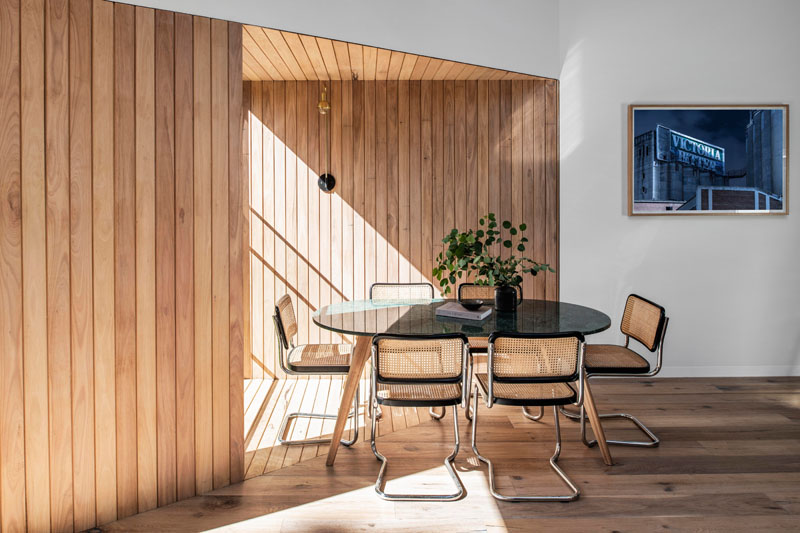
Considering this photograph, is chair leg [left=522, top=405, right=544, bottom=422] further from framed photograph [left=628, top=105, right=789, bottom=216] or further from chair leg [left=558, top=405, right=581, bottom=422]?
framed photograph [left=628, top=105, right=789, bottom=216]

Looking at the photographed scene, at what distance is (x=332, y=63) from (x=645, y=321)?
9.62ft

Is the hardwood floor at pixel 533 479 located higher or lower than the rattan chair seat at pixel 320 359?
lower

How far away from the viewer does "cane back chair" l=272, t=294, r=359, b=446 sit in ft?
9.64

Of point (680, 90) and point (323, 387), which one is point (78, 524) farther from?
point (680, 90)

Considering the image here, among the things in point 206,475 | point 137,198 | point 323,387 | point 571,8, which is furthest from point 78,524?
point 571,8

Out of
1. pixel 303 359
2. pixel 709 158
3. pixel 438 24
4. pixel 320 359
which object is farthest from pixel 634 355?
pixel 438 24

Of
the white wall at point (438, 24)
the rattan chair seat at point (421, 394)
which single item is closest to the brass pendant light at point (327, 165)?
the white wall at point (438, 24)

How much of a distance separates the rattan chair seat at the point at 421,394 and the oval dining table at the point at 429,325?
27 cm

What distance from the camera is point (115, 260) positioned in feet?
7.39

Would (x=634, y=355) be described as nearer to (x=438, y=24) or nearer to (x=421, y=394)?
(x=421, y=394)

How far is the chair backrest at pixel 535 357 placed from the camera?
7.75ft

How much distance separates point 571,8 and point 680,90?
117 cm

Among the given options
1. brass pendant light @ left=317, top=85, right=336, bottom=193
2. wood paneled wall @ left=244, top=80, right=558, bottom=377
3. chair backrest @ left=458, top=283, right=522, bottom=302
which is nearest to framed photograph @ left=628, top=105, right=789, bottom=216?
wood paneled wall @ left=244, top=80, right=558, bottom=377

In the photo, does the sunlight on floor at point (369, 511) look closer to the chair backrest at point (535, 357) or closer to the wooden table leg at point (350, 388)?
the wooden table leg at point (350, 388)
